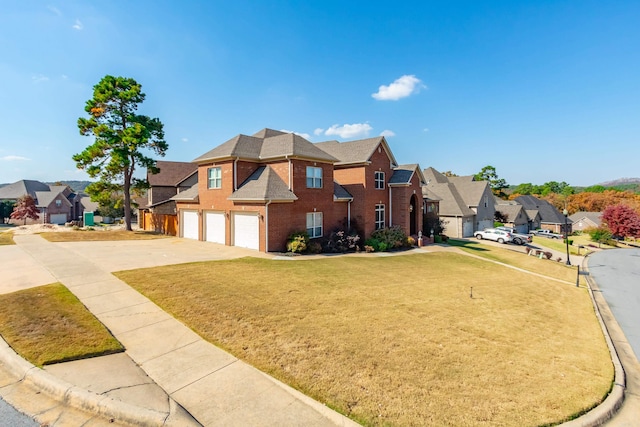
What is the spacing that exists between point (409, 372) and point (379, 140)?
21.7 metres

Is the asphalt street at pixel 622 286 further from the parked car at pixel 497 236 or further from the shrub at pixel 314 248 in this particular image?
the shrub at pixel 314 248

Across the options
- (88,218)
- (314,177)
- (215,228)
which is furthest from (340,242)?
(88,218)

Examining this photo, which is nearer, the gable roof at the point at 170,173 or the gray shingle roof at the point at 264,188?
the gray shingle roof at the point at 264,188

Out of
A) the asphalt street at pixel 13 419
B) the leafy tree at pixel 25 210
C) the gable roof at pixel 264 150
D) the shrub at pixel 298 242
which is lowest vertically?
the asphalt street at pixel 13 419

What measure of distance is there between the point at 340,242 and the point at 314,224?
231 cm

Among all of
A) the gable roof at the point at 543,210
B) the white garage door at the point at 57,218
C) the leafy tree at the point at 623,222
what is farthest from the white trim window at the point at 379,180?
the white garage door at the point at 57,218

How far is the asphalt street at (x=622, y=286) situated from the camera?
12.4 meters

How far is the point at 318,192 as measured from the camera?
72.4 feet

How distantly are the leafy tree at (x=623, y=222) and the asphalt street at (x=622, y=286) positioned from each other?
16041 millimetres

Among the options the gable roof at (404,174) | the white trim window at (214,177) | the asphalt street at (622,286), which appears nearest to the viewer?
the asphalt street at (622,286)

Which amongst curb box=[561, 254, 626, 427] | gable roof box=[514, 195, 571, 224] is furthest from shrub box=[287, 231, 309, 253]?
gable roof box=[514, 195, 571, 224]

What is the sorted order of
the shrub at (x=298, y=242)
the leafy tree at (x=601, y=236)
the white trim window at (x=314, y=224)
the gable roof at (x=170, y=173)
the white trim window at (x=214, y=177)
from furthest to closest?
the leafy tree at (x=601, y=236) < the gable roof at (x=170, y=173) < the white trim window at (x=214, y=177) < the white trim window at (x=314, y=224) < the shrub at (x=298, y=242)

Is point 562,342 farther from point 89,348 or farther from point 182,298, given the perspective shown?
point 89,348

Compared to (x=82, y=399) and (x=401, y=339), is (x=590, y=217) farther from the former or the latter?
(x=82, y=399)
